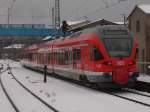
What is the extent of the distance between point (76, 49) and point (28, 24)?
61.6 metres

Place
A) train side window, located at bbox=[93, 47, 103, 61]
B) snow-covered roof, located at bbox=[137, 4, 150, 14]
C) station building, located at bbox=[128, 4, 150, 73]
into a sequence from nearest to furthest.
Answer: train side window, located at bbox=[93, 47, 103, 61] → station building, located at bbox=[128, 4, 150, 73] → snow-covered roof, located at bbox=[137, 4, 150, 14]

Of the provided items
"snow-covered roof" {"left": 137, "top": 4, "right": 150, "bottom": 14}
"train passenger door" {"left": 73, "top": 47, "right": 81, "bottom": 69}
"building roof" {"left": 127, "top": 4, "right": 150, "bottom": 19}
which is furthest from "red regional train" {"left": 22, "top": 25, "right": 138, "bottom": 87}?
"snow-covered roof" {"left": 137, "top": 4, "right": 150, "bottom": 14}

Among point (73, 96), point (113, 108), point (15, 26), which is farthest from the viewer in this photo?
point (15, 26)

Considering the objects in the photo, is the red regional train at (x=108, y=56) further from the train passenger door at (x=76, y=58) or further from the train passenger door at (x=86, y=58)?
the train passenger door at (x=76, y=58)

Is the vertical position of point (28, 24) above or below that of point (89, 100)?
above

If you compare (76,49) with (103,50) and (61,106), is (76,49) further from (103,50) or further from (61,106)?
(61,106)

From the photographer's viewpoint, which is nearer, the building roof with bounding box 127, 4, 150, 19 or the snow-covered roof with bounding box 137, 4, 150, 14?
the building roof with bounding box 127, 4, 150, 19

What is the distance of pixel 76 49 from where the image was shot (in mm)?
25547

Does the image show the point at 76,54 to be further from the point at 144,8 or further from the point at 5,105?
the point at 144,8

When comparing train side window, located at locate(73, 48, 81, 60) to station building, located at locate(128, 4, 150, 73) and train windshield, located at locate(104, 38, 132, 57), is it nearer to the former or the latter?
train windshield, located at locate(104, 38, 132, 57)

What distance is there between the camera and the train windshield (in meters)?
21.6

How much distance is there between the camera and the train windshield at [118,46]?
21.6 metres

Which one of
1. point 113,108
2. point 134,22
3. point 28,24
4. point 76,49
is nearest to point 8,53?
point 28,24

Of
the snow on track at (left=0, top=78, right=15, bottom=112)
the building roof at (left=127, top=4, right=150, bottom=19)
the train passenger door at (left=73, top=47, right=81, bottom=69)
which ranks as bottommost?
the snow on track at (left=0, top=78, right=15, bottom=112)
